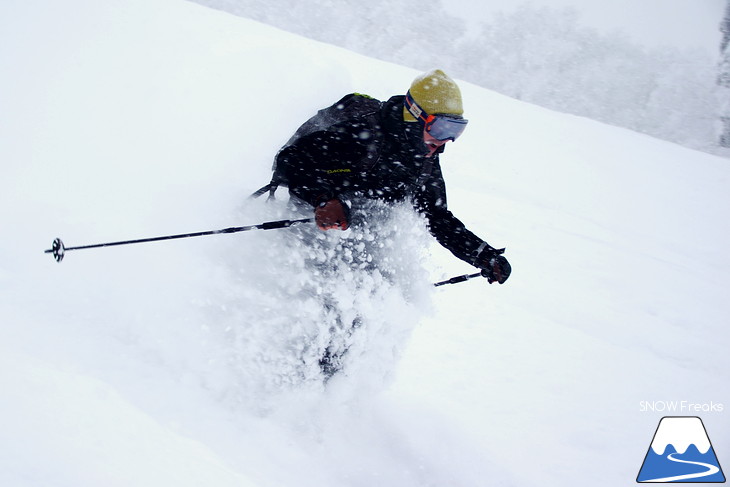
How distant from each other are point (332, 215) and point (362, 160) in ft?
1.21

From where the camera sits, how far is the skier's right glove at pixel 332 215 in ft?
8.79

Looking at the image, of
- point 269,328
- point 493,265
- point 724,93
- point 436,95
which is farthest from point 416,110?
point 724,93

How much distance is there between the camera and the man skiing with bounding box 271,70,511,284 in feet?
Answer: 9.05

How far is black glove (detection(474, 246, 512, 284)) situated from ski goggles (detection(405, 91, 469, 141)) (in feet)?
3.10

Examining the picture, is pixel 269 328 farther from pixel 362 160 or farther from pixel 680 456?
pixel 680 456

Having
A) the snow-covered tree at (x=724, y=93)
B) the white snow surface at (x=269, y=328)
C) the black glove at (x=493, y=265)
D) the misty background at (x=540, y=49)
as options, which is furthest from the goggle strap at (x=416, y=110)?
the misty background at (x=540, y=49)

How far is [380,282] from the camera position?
3.15 metres

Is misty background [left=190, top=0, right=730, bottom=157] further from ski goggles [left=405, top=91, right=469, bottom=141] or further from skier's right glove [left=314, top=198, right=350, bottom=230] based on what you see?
skier's right glove [left=314, top=198, right=350, bottom=230]

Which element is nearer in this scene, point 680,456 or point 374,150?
point 374,150

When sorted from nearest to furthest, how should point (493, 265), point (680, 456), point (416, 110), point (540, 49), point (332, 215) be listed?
point (332, 215) < point (416, 110) < point (493, 265) < point (680, 456) < point (540, 49)

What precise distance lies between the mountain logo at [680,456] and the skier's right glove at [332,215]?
2.88m

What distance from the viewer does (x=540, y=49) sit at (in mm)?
35281

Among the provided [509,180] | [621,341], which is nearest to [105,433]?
[621,341]

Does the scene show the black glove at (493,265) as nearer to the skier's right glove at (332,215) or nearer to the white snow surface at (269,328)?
the white snow surface at (269,328)
